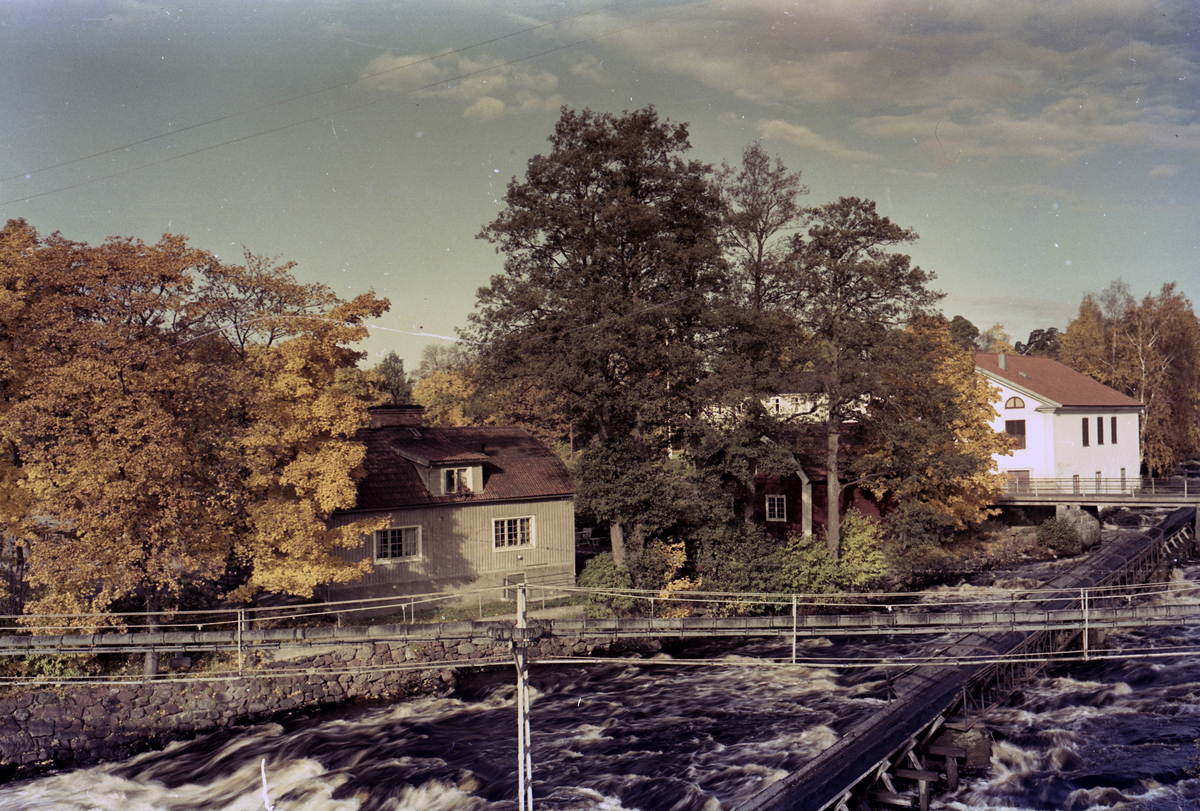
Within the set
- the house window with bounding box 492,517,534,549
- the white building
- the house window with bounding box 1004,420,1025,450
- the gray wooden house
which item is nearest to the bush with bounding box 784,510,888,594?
the gray wooden house

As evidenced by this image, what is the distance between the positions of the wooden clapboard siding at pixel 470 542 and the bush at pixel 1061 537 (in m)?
24.6

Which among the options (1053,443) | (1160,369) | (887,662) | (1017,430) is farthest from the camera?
(1160,369)

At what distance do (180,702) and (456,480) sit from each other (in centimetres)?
1203

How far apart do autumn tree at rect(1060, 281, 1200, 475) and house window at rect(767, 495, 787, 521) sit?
32115 mm

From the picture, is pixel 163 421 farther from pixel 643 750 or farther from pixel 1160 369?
pixel 1160 369

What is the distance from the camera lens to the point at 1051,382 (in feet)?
175

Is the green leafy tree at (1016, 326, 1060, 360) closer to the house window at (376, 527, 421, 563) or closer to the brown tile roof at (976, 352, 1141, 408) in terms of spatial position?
the brown tile roof at (976, 352, 1141, 408)

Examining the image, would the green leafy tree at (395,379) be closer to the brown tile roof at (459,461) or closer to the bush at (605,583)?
the brown tile roof at (459,461)

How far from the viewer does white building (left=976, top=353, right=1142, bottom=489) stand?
49.4m

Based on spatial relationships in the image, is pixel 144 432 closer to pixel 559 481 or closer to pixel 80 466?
pixel 80 466

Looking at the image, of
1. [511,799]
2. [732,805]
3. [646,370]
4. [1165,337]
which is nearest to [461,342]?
[646,370]

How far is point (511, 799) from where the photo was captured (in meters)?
17.7

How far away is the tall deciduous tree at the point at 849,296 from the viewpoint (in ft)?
114

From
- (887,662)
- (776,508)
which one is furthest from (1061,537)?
(887,662)
